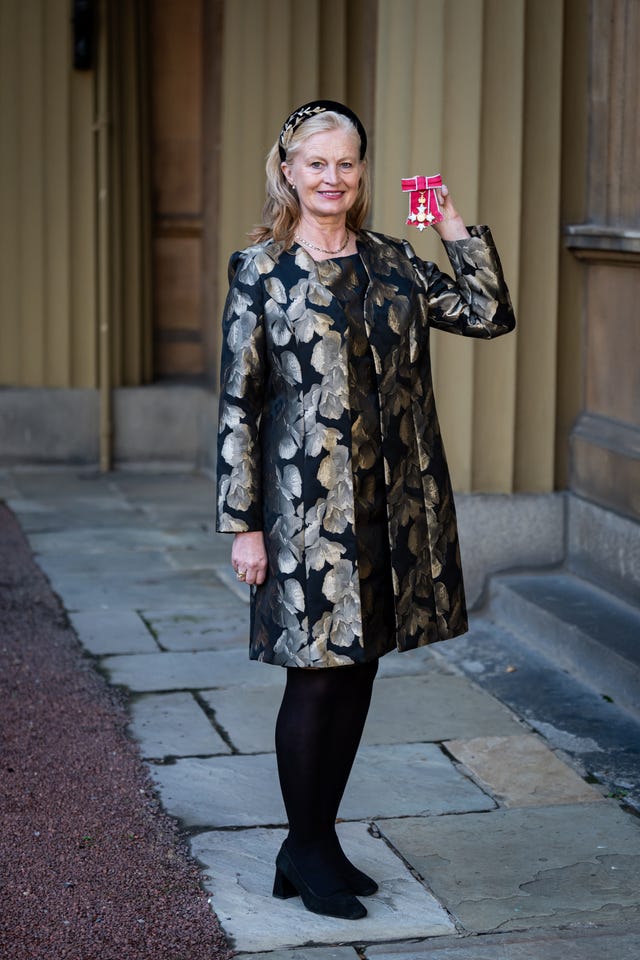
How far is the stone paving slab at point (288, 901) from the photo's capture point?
3.29 m

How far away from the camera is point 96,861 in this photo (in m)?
3.64

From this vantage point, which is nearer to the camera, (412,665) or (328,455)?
(328,455)

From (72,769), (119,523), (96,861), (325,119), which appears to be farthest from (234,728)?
(119,523)

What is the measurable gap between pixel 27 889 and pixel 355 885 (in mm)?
756

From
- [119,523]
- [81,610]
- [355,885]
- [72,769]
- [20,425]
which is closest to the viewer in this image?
[355,885]

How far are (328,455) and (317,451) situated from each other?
0.08 feet

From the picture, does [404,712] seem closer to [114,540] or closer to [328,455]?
[328,455]

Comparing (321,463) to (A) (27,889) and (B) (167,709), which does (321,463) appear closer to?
(A) (27,889)

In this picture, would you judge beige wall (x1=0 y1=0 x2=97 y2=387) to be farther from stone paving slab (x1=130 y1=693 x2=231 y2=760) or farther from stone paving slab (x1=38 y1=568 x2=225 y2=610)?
stone paving slab (x1=130 y1=693 x2=231 y2=760)

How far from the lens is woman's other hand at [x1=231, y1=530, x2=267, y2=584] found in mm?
3316

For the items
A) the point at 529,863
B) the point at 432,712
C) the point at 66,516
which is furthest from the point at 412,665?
the point at 66,516

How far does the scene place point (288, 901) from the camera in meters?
3.46

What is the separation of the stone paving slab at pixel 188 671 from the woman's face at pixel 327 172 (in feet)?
7.58

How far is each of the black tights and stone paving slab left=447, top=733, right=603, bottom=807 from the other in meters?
0.83
